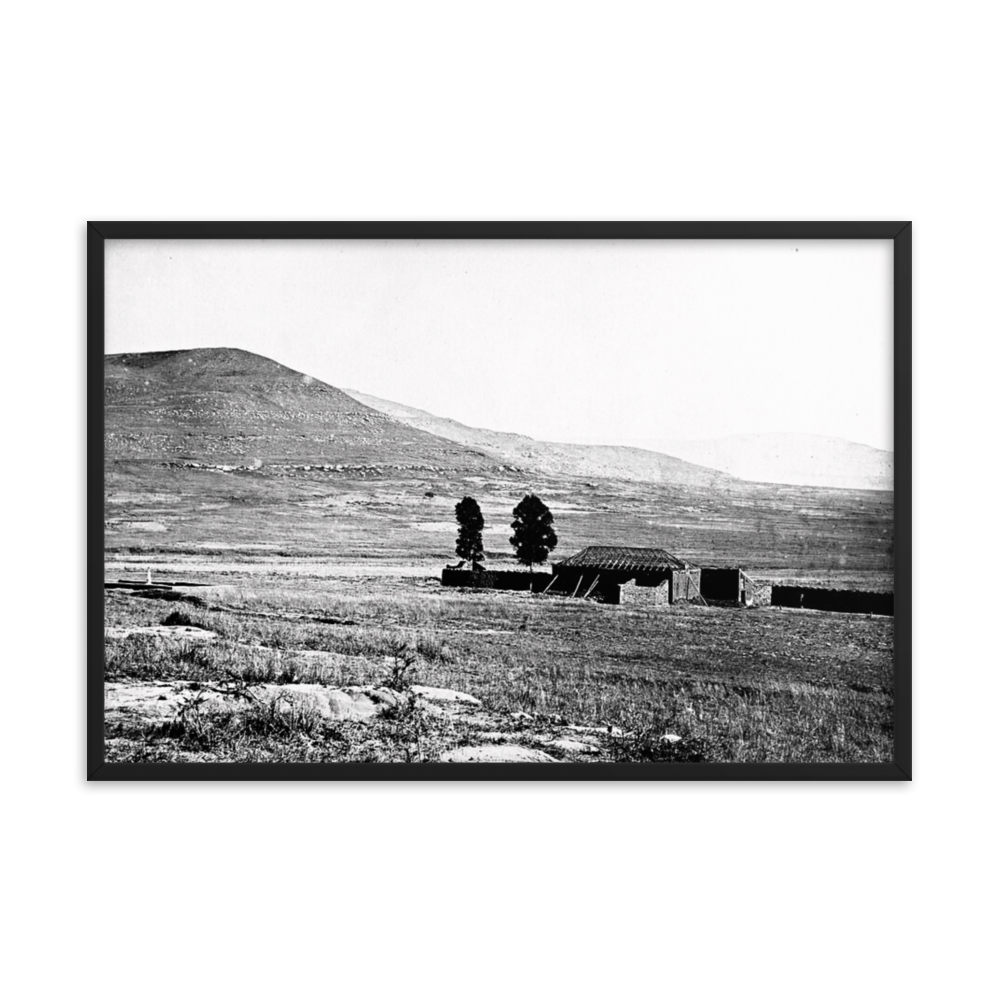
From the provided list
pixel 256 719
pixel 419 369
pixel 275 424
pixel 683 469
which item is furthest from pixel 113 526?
pixel 683 469

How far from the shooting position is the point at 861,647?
11.4ft

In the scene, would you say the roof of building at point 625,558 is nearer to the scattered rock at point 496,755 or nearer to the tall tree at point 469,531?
the tall tree at point 469,531

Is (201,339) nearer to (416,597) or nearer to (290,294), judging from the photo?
(290,294)

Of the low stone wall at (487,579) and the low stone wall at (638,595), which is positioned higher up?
the low stone wall at (487,579)

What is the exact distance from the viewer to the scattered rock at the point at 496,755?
11.1 feet

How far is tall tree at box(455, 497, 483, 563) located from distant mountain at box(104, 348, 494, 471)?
0.19 metres

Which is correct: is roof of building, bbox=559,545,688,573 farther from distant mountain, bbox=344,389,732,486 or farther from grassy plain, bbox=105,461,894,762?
distant mountain, bbox=344,389,732,486

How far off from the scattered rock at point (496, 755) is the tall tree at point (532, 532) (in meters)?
0.80

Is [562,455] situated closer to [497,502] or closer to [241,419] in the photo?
[497,502]

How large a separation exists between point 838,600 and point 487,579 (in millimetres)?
1565

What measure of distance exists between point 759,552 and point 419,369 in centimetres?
174

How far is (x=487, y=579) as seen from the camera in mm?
3541

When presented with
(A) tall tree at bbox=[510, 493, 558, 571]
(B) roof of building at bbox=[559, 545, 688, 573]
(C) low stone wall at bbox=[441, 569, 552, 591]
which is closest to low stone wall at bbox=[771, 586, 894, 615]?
(B) roof of building at bbox=[559, 545, 688, 573]

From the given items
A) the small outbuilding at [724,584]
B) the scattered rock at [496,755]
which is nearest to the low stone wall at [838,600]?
the small outbuilding at [724,584]
